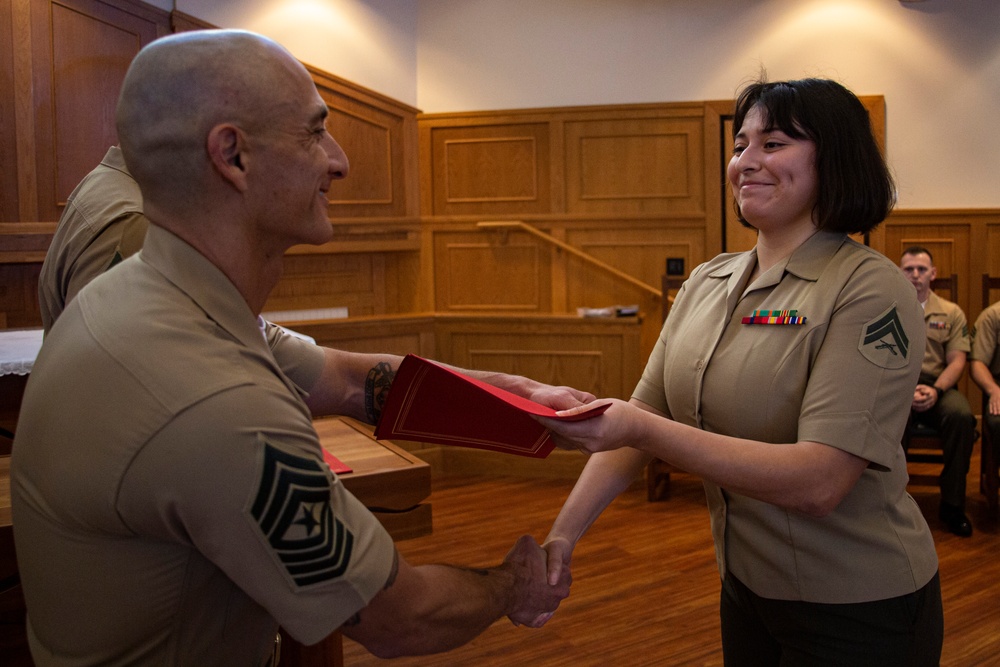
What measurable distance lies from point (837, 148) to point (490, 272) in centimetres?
524

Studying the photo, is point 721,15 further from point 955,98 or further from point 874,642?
point 874,642

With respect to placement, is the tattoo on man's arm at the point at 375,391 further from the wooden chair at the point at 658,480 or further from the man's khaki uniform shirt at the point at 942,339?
the man's khaki uniform shirt at the point at 942,339

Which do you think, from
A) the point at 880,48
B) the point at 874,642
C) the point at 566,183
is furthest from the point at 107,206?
the point at 880,48

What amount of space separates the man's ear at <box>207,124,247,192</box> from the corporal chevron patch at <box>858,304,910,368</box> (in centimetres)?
95

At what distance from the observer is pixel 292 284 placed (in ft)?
20.5

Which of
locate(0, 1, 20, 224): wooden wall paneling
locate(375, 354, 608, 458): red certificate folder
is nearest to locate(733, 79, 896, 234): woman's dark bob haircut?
locate(375, 354, 608, 458): red certificate folder

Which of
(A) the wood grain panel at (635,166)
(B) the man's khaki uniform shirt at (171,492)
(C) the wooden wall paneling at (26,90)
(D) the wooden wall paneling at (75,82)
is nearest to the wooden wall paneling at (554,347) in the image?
(A) the wood grain panel at (635,166)

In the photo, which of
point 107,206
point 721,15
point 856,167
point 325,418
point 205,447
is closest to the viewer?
point 205,447

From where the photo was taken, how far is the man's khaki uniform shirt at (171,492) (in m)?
0.90

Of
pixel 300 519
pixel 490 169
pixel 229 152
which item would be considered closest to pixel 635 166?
pixel 490 169

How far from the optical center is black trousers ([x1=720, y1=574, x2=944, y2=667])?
145 cm

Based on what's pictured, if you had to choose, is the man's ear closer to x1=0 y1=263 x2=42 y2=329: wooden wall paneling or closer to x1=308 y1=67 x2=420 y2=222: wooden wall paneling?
x1=0 y1=263 x2=42 y2=329: wooden wall paneling

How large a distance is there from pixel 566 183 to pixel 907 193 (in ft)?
8.23

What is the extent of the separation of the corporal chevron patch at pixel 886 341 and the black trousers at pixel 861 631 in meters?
0.38
